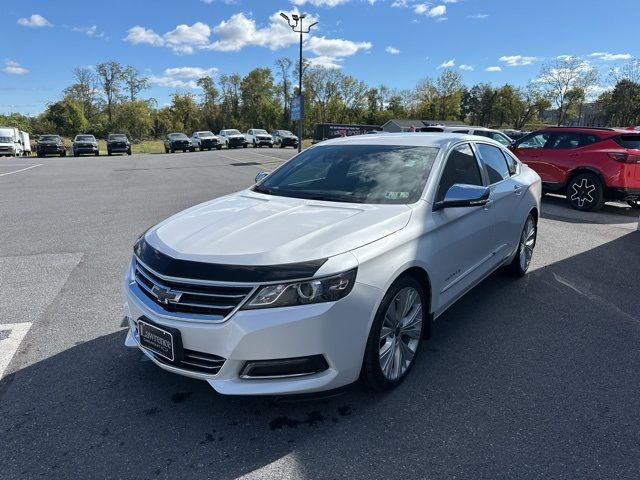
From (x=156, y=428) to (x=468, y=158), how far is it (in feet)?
10.7

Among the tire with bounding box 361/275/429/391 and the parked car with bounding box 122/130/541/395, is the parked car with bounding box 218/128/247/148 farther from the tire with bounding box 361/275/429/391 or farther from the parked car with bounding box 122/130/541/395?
the tire with bounding box 361/275/429/391

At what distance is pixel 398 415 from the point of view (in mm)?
2816

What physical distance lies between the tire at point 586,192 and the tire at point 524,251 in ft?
17.7

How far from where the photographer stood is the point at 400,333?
3072 millimetres

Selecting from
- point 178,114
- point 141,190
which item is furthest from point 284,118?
point 141,190

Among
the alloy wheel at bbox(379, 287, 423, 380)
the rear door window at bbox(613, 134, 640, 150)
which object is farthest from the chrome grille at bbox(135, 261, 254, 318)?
the rear door window at bbox(613, 134, 640, 150)

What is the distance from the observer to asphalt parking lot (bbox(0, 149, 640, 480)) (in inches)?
95.3

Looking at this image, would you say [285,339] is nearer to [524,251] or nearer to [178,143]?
[524,251]

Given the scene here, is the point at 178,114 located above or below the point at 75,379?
above

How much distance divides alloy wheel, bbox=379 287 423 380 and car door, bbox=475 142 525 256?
1.59m

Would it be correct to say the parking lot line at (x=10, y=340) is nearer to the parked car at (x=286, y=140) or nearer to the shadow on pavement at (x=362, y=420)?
the shadow on pavement at (x=362, y=420)

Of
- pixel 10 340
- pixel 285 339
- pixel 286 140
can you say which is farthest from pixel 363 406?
pixel 286 140

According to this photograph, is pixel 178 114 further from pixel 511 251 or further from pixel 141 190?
pixel 511 251

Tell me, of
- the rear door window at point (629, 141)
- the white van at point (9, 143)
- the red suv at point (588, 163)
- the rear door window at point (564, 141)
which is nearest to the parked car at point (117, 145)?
the white van at point (9, 143)
